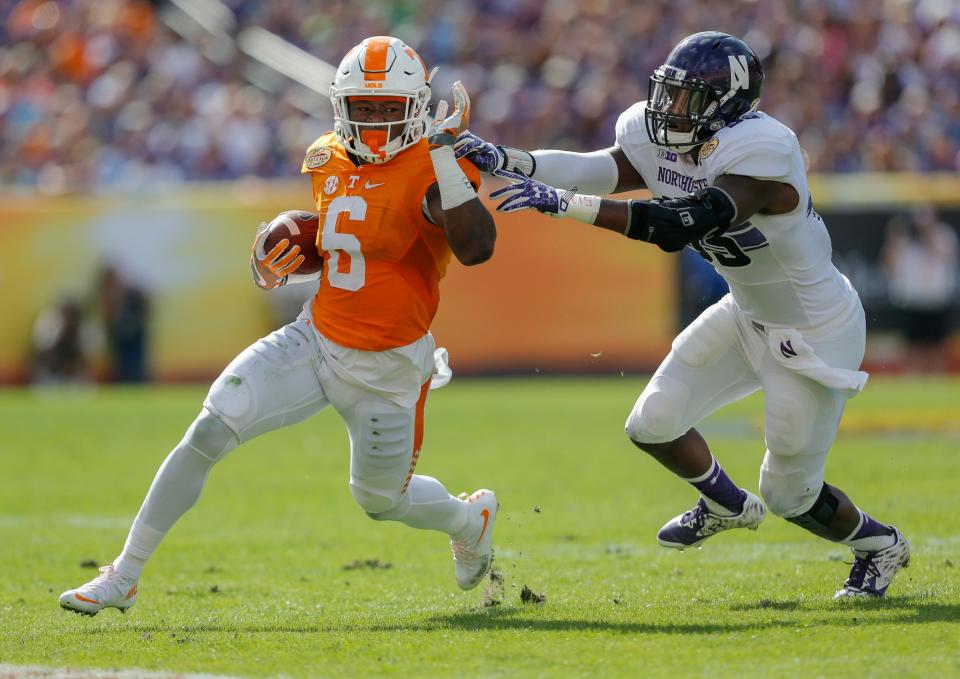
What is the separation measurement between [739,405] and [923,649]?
881 centimetres

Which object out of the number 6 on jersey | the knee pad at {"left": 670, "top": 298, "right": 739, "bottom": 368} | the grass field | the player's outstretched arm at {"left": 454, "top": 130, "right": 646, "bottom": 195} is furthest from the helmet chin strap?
the grass field

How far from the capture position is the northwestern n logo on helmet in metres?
5.06

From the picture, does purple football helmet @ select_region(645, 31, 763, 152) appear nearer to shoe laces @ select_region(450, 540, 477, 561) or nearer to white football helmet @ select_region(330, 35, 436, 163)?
white football helmet @ select_region(330, 35, 436, 163)

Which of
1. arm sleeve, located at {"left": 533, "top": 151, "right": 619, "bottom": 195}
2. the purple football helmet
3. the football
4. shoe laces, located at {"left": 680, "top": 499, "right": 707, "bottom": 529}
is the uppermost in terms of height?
the purple football helmet

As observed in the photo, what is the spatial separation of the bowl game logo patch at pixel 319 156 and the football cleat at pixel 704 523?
1880mm

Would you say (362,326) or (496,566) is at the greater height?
(362,326)

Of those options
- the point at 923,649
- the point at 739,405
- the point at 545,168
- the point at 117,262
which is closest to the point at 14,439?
the point at 117,262

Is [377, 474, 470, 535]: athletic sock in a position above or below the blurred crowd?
below

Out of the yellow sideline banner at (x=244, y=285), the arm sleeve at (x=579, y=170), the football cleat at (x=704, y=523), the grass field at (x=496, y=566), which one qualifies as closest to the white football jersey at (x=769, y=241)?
the arm sleeve at (x=579, y=170)

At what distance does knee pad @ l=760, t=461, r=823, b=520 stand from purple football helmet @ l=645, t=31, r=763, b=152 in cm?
118

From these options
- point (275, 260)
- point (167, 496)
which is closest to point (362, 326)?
point (275, 260)

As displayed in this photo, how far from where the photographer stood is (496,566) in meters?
6.01

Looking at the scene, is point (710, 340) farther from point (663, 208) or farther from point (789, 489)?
point (663, 208)

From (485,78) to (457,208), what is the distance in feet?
36.0
